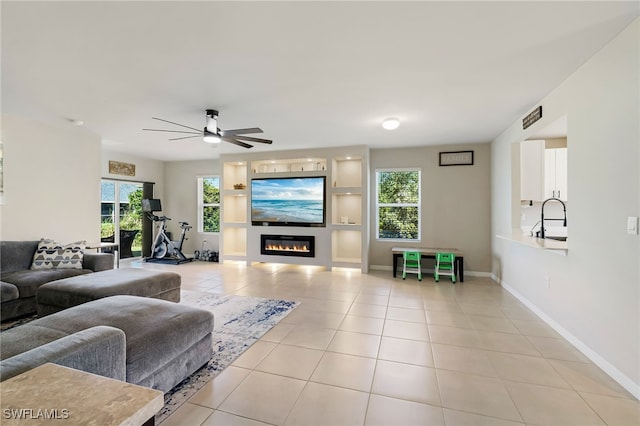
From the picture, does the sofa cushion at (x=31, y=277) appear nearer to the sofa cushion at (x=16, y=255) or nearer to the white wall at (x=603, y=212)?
the sofa cushion at (x=16, y=255)

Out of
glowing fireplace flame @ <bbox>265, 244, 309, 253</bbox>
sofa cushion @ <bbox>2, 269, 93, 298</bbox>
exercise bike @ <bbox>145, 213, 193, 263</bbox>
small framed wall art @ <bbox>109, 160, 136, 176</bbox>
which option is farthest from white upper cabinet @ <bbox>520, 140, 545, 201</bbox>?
small framed wall art @ <bbox>109, 160, 136, 176</bbox>

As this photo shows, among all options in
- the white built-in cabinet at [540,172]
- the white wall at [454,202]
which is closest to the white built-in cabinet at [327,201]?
the white wall at [454,202]

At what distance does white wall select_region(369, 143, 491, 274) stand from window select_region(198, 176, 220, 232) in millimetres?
4531

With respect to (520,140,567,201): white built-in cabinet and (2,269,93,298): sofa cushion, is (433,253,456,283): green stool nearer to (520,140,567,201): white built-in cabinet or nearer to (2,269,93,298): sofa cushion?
(520,140,567,201): white built-in cabinet

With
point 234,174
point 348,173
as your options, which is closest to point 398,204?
point 348,173

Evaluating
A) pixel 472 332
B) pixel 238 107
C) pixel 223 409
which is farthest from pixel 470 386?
pixel 238 107

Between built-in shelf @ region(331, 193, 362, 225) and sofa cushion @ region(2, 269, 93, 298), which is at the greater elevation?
built-in shelf @ region(331, 193, 362, 225)

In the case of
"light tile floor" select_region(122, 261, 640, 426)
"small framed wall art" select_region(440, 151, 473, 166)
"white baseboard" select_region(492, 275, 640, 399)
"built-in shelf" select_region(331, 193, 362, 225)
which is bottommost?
"light tile floor" select_region(122, 261, 640, 426)

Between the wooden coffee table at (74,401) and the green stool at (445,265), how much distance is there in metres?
5.11

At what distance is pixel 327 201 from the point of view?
6027 mm

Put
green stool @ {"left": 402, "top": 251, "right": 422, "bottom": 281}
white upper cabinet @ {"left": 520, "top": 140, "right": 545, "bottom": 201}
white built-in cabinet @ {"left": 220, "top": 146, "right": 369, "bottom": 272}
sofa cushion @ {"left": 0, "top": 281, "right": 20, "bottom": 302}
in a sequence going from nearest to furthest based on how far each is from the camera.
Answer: sofa cushion @ {"left": 0, "top": 281, "right": 20, "bottom": 302} → white upper cabinet @ {"left": 520, "top": 140, "right": 545, "bottom": 201} → green stool @ {"left": 402, "top": 251, "right": 422, "bottom": 281} → white built-in cabinet @ {"left": 220, "top": 146, "right": 369, "bottom": 272}

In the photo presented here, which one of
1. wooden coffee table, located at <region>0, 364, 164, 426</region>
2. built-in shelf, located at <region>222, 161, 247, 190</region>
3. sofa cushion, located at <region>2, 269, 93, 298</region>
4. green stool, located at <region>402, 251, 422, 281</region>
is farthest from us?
built-in shelf, located at <region>222, 161, 247, 190</region>

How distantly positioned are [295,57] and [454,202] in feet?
14.8

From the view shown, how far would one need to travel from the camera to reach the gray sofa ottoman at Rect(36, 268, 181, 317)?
2814mm
